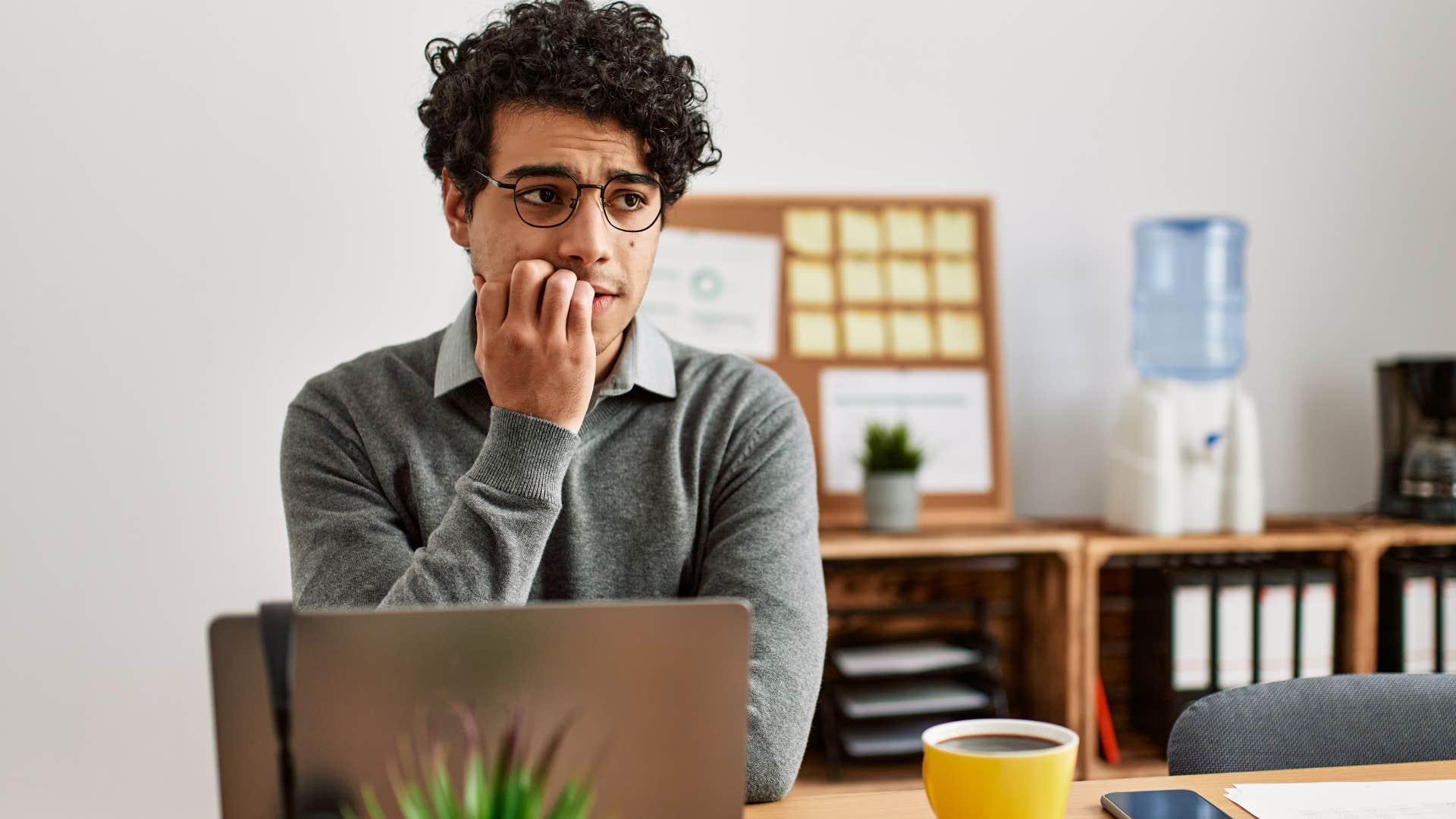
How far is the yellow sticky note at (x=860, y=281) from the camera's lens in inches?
92.2

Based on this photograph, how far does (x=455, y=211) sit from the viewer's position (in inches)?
51.9

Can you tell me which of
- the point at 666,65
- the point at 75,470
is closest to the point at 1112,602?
the point at 666,65

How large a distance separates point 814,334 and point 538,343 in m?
1.25

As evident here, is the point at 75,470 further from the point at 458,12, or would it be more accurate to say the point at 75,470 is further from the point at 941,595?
the point at 941,595

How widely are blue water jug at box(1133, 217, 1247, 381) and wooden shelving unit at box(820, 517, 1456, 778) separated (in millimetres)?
379

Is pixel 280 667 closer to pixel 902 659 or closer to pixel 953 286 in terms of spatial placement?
pixel 902 659

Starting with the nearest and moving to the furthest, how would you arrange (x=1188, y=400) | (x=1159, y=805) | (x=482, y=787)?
(x=482, y=787), (x=1159, y=805), (x=1188, y=400)

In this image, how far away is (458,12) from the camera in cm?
230

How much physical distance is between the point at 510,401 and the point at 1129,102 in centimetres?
189

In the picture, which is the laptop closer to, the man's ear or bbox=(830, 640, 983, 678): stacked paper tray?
the man's ear

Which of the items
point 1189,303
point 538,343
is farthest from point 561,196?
point 1189,303

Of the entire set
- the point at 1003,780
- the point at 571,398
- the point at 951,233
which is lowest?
the point at 1003,780

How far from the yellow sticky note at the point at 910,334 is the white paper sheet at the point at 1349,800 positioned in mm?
1525

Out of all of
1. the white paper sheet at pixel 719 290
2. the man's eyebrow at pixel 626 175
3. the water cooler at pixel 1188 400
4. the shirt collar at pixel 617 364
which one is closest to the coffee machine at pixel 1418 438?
the water cooler at pixel 1188 400
